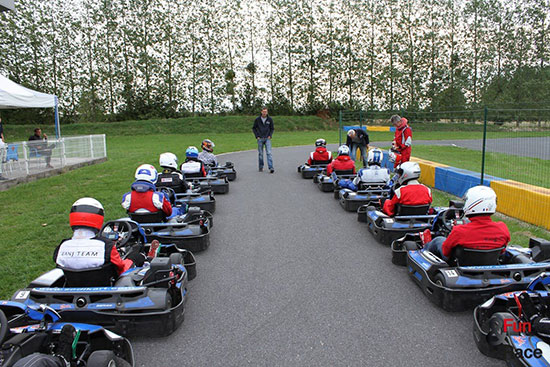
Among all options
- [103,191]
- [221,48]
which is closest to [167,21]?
[221,48]

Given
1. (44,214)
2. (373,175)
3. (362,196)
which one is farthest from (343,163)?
(44,214)

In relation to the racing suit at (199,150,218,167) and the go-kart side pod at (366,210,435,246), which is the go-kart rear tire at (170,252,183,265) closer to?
the go-kart side pod at (366,210,435,246)

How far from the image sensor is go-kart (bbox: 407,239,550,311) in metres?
3.73

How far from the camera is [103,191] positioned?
9.91m

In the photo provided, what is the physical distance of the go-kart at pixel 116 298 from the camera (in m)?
3.34

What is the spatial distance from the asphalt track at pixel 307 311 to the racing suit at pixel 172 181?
4.60ft

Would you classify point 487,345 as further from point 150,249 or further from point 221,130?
point 221,130

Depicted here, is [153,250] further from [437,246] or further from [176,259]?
[437,246]

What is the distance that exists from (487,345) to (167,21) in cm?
4038

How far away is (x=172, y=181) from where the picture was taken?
763cm

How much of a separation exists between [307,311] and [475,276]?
1.60 m

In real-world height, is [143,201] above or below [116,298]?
above

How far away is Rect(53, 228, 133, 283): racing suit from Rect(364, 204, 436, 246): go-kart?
376 cm

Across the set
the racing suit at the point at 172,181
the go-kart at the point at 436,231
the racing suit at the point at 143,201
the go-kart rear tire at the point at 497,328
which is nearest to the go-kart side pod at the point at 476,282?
the go-kart rear tire at the point at 497,328
